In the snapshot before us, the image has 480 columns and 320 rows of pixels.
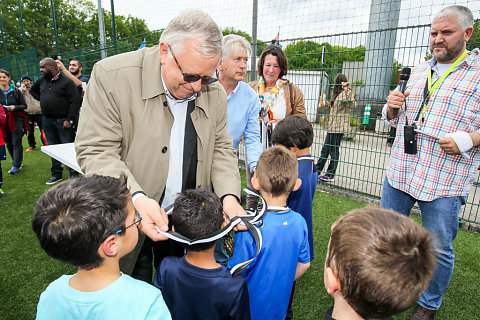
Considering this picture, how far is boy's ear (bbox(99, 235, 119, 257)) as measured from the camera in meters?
1.14

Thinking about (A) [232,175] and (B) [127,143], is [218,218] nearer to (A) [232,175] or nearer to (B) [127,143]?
(A) [232,175]

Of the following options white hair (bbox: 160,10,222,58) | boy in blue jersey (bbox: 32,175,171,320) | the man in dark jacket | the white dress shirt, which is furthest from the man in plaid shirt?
the man in dark jacket

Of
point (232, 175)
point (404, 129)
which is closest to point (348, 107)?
point (404, 129)

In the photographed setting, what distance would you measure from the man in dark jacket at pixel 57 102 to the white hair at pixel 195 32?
4627mm

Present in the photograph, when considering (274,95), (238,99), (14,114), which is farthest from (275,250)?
(14,114)

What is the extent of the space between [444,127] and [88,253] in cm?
231

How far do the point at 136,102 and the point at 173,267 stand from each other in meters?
0.88

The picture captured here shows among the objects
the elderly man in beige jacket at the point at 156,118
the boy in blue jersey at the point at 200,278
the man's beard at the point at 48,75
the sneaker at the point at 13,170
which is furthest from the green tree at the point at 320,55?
the sneaker at the point at 13,170

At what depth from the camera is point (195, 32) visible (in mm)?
1453

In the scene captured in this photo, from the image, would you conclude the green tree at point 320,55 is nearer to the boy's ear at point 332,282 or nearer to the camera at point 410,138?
the camera at point 410,138

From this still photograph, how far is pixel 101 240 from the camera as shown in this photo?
→ 3.71ft

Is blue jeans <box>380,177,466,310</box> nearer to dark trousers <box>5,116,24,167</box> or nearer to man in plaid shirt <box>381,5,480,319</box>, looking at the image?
man in plaid shirt <box>381,5,480,319</box>

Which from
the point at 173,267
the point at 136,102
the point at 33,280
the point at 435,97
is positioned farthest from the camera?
the point at 33,280

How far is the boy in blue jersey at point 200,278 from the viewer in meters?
1.37
